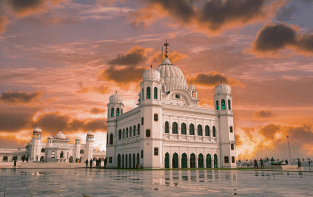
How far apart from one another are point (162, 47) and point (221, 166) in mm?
30336

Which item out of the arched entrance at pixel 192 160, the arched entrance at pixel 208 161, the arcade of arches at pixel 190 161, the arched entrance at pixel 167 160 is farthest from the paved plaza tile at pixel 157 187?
the arched entrance at pixel 208 161

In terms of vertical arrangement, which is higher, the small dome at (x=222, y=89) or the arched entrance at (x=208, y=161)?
the small dome at (x=222, y=89)

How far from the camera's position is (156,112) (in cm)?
4297

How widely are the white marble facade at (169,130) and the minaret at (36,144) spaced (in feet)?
172

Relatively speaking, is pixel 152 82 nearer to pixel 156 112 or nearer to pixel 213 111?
pixel 156 112

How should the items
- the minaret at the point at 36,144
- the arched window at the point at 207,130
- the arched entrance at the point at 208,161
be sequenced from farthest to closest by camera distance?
the minaret at the point at 36,144, the arched window at the point at 207,130, the arched entrance at the point at 208,161

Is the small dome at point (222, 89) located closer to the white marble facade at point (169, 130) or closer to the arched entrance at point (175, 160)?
the white marble facade at point (169, 130)

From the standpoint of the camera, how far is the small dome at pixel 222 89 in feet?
171

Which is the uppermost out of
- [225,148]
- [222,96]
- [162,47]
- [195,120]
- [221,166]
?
[162,47]

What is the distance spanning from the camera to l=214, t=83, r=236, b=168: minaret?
49000 millimetres

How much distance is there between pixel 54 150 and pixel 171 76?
57766 mm

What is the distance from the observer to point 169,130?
44.7m

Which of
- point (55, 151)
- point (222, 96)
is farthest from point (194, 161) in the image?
point (55, 151)

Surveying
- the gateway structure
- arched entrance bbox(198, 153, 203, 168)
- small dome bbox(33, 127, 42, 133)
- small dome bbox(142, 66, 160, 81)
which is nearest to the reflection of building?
small dome bbox(33, 127, 42, 133)
